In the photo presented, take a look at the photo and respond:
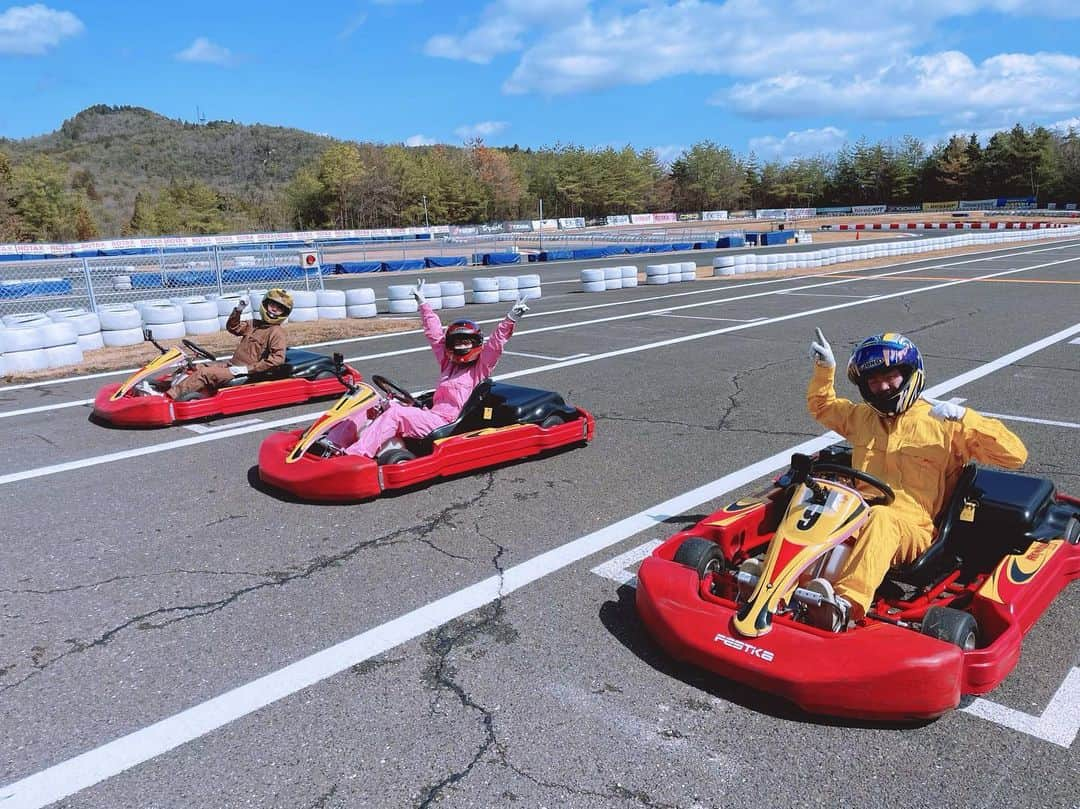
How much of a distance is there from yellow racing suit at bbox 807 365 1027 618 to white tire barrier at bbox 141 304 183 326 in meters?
11.3

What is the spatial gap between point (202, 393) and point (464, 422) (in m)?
3.24

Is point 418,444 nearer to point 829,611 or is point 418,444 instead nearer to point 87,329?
point 829,611

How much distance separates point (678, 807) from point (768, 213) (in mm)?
76381

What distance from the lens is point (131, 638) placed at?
350cm

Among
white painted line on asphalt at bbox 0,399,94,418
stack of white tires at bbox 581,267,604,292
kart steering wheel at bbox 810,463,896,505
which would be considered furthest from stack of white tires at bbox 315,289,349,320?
kart steering wheel at bbox 810,463,896,505

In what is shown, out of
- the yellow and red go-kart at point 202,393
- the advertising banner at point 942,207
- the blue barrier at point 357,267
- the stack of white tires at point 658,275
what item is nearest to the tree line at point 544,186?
the advertising banner at point 942,207

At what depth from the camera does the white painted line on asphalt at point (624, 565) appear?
3929 mm

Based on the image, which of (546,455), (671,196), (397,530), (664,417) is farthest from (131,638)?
(671,196)

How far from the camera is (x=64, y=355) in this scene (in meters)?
10.6

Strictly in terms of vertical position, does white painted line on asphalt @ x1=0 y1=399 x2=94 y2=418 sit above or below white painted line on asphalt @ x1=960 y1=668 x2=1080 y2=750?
above

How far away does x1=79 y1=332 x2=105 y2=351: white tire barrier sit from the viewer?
11.7 m

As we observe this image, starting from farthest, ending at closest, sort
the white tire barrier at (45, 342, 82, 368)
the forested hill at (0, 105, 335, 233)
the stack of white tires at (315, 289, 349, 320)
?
the forested hill at (0, 105, 335, 233), the stack of white tires at (315, 289, 349, 320), the white tire barrier at (45, 342, 82, 368)

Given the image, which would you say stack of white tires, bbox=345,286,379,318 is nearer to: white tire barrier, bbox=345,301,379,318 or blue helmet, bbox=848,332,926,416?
white tire barrier, bbox=345,301,379,318

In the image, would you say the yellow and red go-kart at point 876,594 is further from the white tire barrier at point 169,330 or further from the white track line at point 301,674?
the white tire barrier at point 169,330
